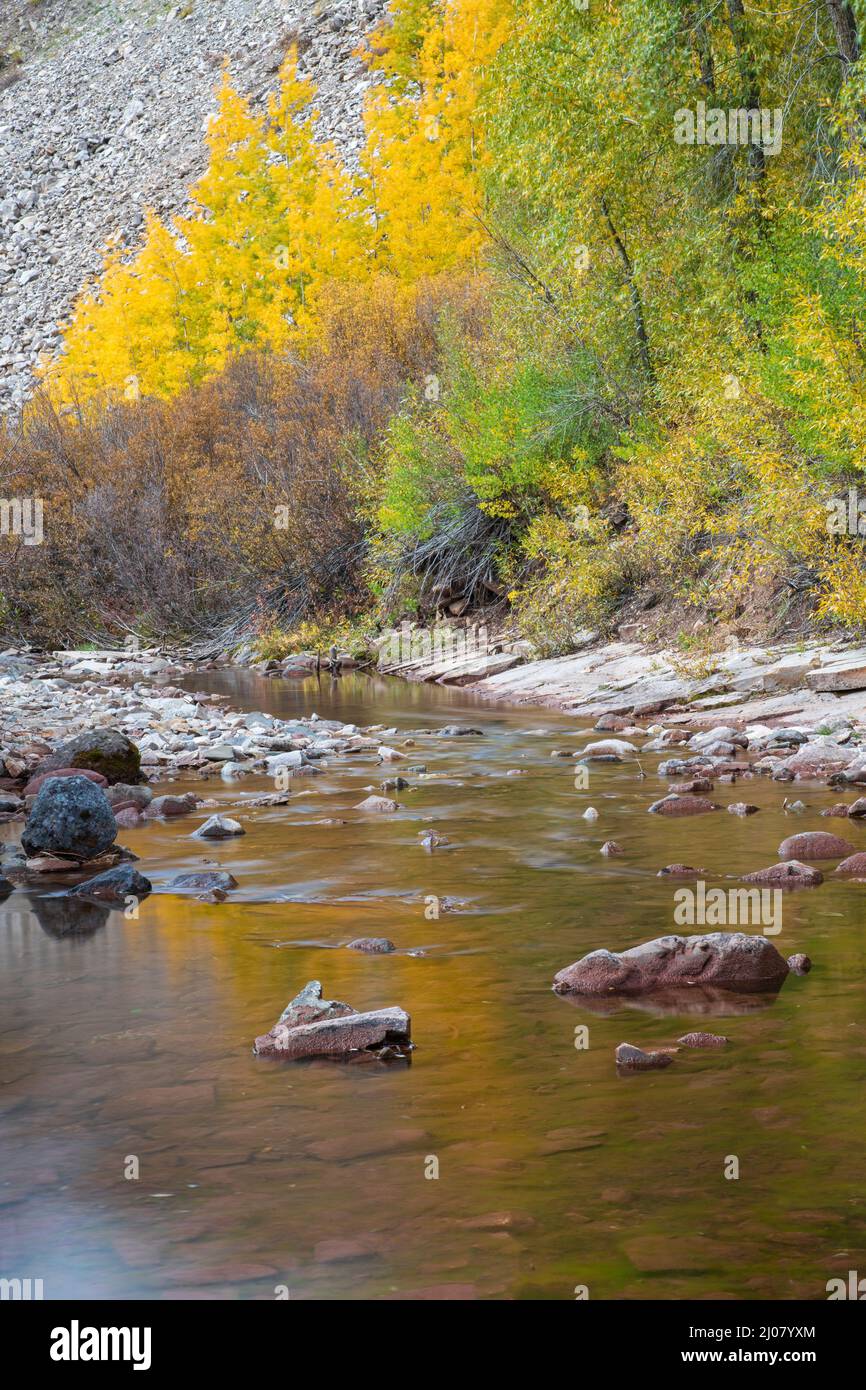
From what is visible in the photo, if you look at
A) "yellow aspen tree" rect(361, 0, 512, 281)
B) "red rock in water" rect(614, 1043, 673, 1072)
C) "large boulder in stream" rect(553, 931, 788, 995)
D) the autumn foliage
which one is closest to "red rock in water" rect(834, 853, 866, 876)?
"large boulder in stream" rect(553, 931, 788, 995)

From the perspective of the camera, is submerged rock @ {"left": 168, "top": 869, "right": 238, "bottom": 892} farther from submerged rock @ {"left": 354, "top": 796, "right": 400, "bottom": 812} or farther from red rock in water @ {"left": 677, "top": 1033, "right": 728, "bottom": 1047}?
red rock in water @ {"left": 677, "top": 1033, "right": 728, "bottom": 1047}

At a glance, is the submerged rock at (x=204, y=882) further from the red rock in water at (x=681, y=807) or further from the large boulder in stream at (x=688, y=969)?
the red rock in water at (x=681, y=807)

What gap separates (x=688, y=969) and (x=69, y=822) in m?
4.39

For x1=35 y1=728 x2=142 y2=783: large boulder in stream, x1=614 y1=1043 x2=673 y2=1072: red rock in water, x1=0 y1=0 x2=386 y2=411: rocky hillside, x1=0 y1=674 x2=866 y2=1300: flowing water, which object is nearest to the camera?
x1=0 y1=674 x2=866 y2=1300: flowing water

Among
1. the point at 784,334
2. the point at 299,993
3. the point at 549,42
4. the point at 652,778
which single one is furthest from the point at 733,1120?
the point at 549,42

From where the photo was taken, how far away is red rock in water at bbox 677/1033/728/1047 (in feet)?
15.1

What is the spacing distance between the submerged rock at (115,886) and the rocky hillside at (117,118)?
5368cm

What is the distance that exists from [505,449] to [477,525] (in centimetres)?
278

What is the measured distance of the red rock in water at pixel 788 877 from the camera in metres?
6.83

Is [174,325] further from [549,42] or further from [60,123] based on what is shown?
[60,123]

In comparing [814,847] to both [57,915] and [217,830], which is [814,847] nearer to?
[217,830]

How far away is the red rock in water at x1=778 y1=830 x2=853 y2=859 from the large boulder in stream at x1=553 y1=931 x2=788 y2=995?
2181 millimetres
